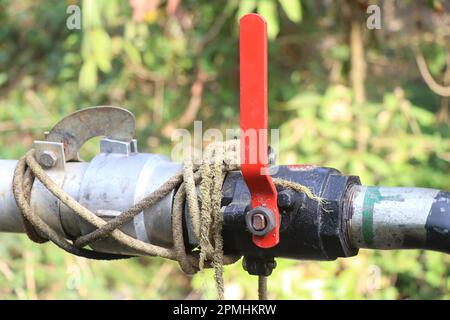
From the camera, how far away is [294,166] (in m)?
0.88

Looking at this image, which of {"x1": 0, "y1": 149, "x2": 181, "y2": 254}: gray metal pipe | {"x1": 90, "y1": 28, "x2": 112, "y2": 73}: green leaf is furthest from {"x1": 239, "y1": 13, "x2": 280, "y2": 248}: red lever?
{"x1": 90, "y1": 28, "x2": 112, "y2": 73}: green leaf

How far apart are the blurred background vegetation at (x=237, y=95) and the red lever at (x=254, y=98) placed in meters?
1.21

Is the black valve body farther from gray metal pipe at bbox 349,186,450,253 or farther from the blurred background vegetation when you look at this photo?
the blurred background vegetation

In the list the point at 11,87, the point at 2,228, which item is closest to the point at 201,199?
the point at 2,228

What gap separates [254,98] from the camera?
0.75 metres

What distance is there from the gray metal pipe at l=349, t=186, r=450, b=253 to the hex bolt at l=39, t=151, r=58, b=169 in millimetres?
390

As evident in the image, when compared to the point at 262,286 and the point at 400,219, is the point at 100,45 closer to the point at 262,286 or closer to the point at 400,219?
the point at 262,286

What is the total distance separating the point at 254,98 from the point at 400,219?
0.21 m

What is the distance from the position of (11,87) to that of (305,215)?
8.03 ft

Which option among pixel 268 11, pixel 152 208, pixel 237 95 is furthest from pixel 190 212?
pixel 237 95

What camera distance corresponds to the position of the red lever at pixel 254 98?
0.74 meters

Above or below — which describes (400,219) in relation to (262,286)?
above

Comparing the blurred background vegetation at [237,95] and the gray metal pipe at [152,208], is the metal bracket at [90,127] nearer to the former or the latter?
the gray metal pipe at [152,208]

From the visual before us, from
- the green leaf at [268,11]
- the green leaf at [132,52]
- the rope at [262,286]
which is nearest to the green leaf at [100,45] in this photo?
the green leaf at [132,52]
